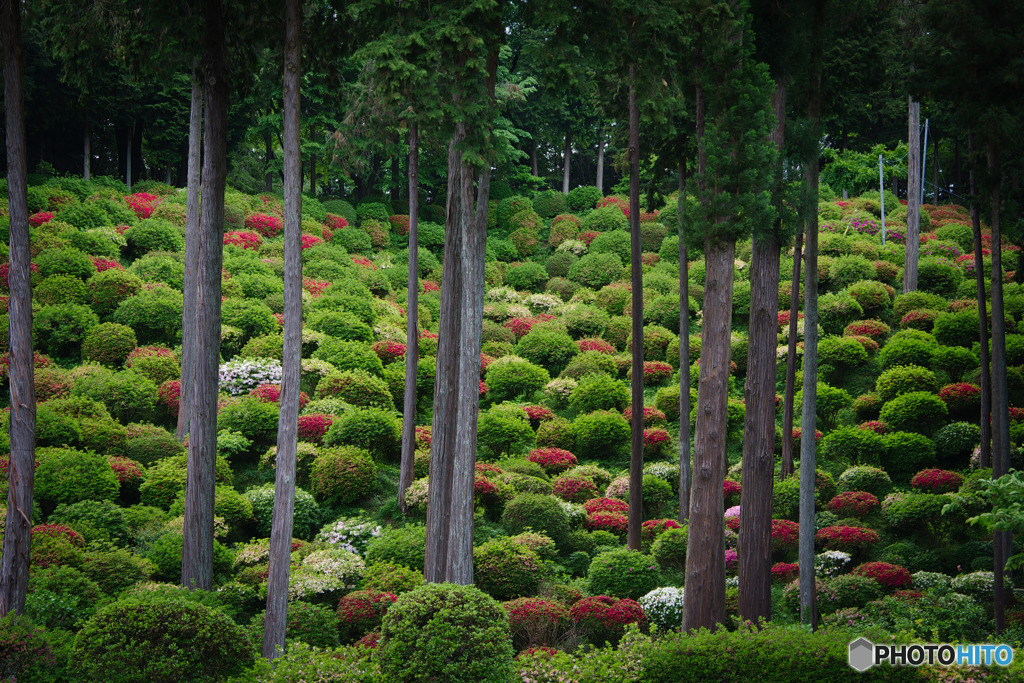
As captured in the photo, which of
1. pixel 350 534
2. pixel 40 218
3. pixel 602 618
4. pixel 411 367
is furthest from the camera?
pixel 40 218

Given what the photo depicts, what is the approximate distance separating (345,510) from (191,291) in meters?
5.44

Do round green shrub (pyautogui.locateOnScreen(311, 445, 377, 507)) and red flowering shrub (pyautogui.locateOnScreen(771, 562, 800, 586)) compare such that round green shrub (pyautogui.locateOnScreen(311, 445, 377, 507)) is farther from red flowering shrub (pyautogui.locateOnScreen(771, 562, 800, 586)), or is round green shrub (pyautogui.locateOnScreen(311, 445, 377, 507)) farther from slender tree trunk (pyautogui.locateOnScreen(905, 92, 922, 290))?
slender tree trunk (pyautogui.locateOnScreen(905, 92, 922, 290))

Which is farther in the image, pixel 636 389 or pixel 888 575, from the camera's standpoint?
pixel 636 389

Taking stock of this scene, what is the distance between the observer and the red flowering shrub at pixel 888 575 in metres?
12.6

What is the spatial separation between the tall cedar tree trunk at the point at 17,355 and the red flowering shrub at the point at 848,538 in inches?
505

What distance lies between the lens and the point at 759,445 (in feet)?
35.1

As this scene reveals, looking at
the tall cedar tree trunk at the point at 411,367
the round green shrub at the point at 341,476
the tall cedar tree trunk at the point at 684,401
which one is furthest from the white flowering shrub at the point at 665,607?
the round green shrub at the point at 341,476

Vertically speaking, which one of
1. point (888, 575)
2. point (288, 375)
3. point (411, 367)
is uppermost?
point (288, 375)

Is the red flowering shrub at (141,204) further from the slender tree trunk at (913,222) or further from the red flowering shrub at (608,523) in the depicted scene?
the slender tree trunk at (913,222)

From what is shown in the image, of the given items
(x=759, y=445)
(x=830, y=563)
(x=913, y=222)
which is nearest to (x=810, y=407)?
(x=759, y=445)

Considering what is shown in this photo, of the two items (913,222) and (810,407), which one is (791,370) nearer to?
(810,407)

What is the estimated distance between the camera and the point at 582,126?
1473 inches

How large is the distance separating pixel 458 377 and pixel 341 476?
565 centimetres

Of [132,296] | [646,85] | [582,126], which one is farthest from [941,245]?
[132,296]
